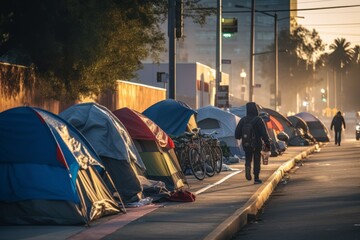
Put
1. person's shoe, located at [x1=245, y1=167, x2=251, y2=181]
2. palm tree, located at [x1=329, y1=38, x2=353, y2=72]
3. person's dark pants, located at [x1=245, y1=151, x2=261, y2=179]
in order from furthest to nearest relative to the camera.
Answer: palm tree, located at [x1=329, y1=38, x2=353, y2=72]
person's shoe, located at [x1=245, y1=167, x2=251, y2=181]
person's dark pants, located at [x1=245, y1=151, x2=261, y2=179]

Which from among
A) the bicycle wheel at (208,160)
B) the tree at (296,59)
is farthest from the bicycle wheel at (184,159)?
the tree at (296,59)

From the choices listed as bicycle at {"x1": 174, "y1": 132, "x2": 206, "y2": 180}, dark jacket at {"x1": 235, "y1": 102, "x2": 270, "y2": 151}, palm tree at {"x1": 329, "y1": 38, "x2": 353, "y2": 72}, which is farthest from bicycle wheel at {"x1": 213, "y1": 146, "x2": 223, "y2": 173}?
palm tree at {"x1": 329, "y1": 38, "x2": 353, "y2": 72}

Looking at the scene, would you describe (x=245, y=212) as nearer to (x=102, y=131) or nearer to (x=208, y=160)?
(x=102, y=131)

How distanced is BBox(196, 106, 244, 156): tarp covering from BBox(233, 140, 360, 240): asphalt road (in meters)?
7.79

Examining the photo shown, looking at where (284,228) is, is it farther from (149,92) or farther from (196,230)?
(149,92)

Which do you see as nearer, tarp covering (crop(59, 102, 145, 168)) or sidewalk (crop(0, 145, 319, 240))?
sidewalk (crop(0, 145, 319, 240))

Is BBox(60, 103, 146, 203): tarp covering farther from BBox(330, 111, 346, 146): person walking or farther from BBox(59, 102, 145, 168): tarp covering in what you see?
BBox(330, 111, 346, 146): person walking

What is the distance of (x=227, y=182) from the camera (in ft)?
84.8

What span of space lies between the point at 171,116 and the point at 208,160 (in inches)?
59.9

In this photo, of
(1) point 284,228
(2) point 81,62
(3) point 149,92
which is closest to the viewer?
(1) point 284,228

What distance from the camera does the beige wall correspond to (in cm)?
2338

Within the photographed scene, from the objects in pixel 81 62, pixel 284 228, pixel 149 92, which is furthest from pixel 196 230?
pixel 149 92

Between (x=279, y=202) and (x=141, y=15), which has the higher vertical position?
(x=141, y=15)

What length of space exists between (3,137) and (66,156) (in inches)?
40.8
